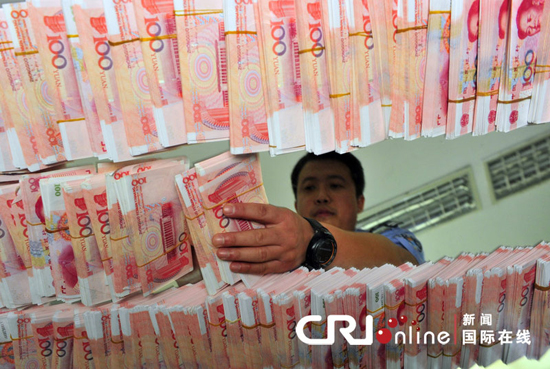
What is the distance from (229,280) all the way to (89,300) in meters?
0.51

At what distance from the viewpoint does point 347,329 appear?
150cm

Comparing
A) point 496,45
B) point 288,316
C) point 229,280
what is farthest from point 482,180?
point 229,280

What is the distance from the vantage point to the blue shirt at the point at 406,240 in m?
1.88

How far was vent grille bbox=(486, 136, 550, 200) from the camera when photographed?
1978 mm

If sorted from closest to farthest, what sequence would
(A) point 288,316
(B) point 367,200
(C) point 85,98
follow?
1. (C) point 85,98
2. (A) point 288,316
3. (B) point 367,200

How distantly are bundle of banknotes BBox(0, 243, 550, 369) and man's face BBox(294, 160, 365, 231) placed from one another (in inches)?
11.6

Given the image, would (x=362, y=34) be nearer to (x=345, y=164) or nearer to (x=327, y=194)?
(x=345, y=164)

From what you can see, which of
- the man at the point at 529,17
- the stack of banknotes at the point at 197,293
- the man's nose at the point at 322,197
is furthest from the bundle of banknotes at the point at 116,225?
the man at the point at 529,17

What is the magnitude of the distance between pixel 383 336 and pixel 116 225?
1.01 meters

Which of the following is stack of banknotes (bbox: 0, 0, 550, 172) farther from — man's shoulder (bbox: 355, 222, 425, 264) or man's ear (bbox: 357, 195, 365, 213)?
man's shoulder (bbox: 355, 222, 425, 264)

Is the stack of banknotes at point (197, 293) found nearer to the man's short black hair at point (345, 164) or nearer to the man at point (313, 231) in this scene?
the man at point (313, 231)

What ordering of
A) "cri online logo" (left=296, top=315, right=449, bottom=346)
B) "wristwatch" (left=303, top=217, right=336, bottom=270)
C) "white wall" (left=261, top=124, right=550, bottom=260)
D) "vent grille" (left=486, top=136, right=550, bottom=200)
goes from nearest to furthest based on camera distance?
"cri online logo" (left=296, top=315, right=449, bottom=346) → "wristwatch" (left=303, top=217, right=336, bottom=270) → "white wall" (left=261, top=124, right=550, bottom=260) → "vent grille" (left=486, top=136, right=550, bottom=200)

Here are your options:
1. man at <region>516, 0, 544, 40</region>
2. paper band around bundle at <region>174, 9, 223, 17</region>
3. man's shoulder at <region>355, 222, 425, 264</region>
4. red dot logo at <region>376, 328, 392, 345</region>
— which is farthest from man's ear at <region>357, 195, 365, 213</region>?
Answer: paper band around bundle at <region>174, 9, 223, 17</region>

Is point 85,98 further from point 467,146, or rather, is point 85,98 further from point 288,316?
point 467,146
